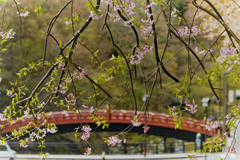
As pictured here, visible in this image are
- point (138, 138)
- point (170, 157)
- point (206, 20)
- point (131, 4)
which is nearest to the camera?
point (131, 4)

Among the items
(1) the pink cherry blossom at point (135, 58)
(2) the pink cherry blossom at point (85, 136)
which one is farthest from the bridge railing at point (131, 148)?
(1) the pink cherry blossom at point (135, 58)

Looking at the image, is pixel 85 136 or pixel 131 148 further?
pixel 131 148

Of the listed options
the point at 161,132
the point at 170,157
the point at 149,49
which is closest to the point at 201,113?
the point at 161,132

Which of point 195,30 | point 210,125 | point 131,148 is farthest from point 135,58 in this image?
point 131,148

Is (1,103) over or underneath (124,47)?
underneath

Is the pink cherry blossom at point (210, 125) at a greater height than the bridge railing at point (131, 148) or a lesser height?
greater

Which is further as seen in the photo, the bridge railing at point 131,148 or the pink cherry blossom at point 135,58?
the bridge railing at point 131,148

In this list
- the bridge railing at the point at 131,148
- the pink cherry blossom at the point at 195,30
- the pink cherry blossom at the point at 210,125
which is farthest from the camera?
the bridge railing at the point at 131,148

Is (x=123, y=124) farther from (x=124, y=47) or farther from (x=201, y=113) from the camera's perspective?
(x=124, y=47)

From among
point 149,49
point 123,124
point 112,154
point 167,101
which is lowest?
point 112,154

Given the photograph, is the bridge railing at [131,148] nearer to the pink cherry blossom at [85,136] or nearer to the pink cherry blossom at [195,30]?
the pink cherry blossom at [85,136]

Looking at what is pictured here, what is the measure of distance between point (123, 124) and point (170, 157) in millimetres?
1161

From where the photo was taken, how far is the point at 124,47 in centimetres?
489

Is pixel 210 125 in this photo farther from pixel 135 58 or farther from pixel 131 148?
pixel 131 148
